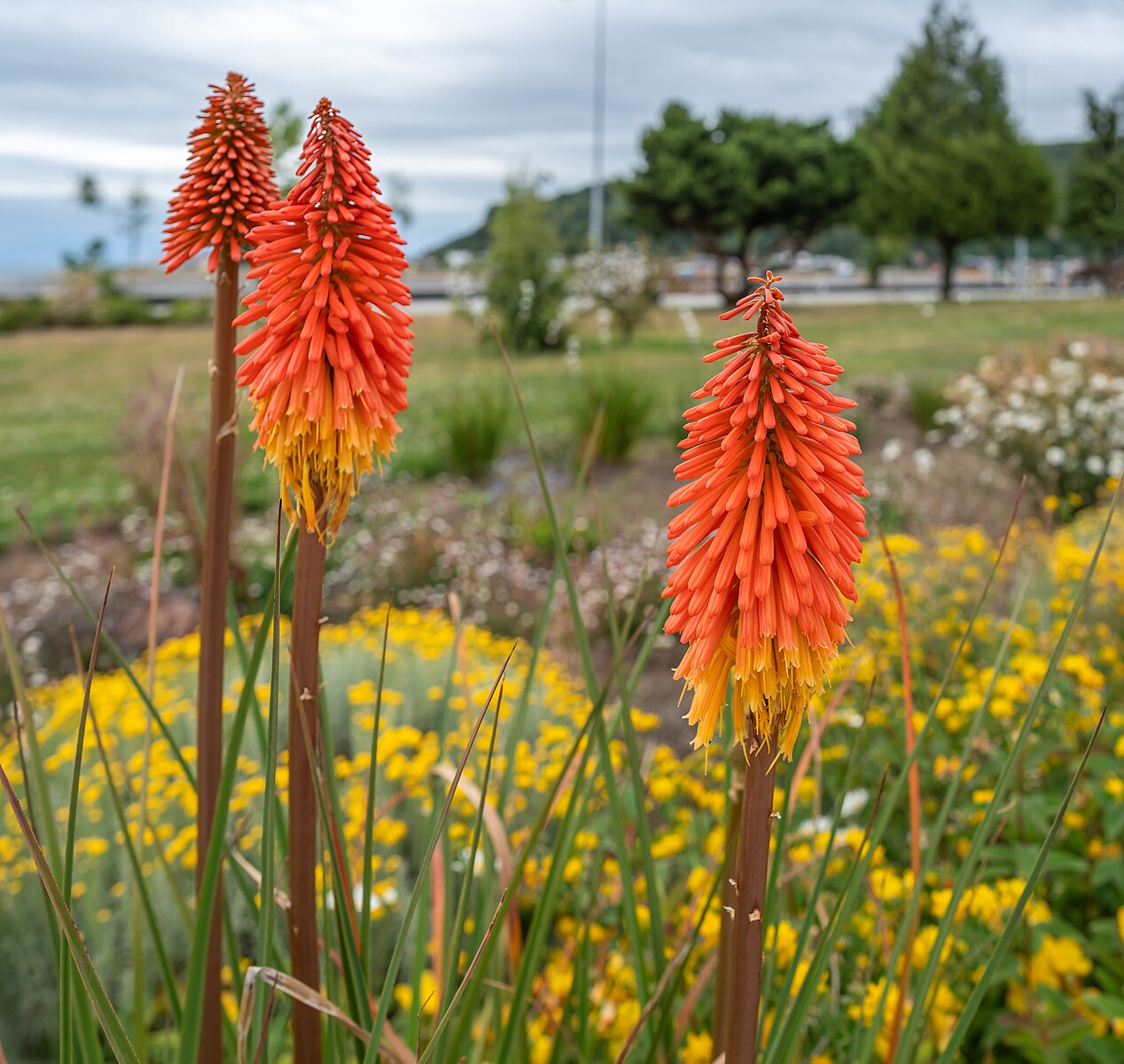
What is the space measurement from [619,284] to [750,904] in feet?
68.6

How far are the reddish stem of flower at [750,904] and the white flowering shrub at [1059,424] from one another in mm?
8032

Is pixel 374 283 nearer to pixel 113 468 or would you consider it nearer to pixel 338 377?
pixel 338 377

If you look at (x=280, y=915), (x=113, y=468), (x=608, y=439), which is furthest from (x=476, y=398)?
(x=280, y=915)

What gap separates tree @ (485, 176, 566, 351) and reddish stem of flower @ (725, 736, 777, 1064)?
19.3 metres

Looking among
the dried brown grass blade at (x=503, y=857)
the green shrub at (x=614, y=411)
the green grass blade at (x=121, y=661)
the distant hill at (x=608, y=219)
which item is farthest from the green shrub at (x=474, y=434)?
the distant hill at (x=608, y=219)

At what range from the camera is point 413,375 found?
733 inches

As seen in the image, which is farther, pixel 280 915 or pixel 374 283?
pixel 280 915

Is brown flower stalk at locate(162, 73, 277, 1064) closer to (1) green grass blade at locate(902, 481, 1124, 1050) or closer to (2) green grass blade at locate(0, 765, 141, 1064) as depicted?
(2) green grass blade at locate(0, 765, 141, 1064)

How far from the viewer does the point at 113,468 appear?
37.6ft

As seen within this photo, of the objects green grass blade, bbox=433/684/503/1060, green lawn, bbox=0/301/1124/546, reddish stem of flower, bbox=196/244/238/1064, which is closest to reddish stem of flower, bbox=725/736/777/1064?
green grass blade, bbox=433/684/503/1060

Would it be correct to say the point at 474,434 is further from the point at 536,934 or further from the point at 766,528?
the point at 766,528

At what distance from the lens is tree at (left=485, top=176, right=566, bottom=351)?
807 inches

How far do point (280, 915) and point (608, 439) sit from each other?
22.5ft

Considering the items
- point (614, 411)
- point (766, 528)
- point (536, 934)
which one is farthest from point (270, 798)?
point (614, 411)
